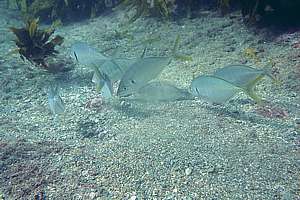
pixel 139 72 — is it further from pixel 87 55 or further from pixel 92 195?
pixel 92 195

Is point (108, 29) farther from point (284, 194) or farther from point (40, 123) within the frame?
point (284, 194)

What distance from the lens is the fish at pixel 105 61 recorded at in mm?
3449

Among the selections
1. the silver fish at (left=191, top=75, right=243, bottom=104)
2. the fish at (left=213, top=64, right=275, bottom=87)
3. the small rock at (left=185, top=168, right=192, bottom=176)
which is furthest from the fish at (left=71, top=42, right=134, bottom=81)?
the small rock at (left=185, top=168, right=192, bottom=176)

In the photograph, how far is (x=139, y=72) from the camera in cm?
305

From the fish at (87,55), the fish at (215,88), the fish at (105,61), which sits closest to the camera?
the fish at (215,88)

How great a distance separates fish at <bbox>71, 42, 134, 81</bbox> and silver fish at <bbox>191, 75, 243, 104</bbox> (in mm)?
924

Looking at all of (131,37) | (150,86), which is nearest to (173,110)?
(150,86)

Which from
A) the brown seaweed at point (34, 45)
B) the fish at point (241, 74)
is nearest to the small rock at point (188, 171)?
the fish at point (241, 74)

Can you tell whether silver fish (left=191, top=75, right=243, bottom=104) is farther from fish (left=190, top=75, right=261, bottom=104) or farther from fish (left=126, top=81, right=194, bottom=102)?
fish (left=126, top=81, right=194, bottom=102)

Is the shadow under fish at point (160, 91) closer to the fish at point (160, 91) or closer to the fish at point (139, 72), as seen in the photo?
the fish at point (160, 91)

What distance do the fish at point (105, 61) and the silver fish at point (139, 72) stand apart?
43 centimetres

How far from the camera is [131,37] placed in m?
5.90

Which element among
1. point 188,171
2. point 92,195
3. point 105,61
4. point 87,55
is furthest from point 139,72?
point 92,195

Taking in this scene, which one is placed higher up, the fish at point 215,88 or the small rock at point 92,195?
the fish at point 215,88
